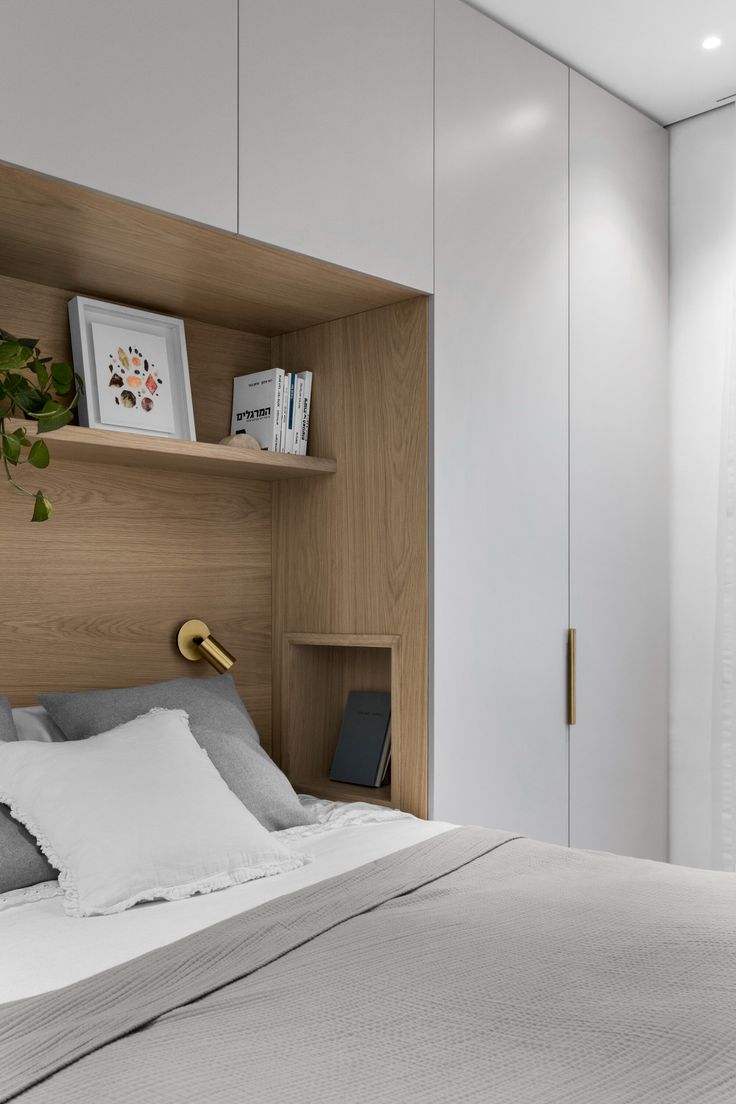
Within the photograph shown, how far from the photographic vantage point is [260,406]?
253cm

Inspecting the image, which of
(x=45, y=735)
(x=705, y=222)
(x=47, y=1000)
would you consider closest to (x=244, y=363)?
(x=45, y=735)

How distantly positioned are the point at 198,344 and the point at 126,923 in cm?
153

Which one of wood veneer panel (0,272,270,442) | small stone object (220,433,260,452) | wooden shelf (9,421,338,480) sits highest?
wood veneer panel (0,272,270,442)

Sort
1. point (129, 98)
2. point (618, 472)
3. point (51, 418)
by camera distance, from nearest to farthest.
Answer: point (129, 98)
point (51, 418)
point (618, 472)

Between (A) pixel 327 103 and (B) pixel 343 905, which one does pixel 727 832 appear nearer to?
(B) pixel 343 905

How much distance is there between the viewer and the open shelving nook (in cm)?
215

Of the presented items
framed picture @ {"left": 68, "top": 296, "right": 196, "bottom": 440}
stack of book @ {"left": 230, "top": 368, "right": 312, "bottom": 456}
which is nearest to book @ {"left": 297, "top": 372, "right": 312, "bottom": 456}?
stack of book @ {"left": 230, "top": 368, "right": 312, "bottom": 456}

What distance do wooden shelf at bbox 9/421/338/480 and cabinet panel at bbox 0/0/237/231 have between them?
470 mm

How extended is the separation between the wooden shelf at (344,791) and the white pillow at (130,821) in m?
0.63

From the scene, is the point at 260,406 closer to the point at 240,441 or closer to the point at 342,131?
the point at 240,441

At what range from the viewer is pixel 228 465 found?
2.38 meters

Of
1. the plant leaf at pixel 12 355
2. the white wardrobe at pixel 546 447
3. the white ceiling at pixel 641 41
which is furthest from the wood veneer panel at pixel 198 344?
the white ceiling at pixel 641 41

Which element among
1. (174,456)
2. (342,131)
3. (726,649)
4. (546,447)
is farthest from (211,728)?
(726,649)

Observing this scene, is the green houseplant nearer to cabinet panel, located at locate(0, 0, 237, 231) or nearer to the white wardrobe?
cabinet panel, located at locate(0, 0, 237, 231)
